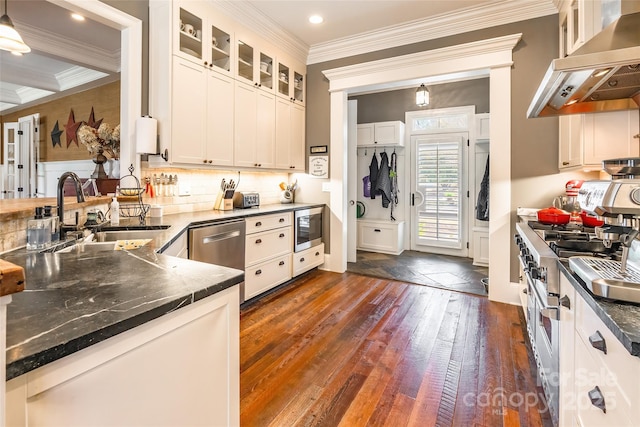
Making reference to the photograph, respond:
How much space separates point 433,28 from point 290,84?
5.86 ft

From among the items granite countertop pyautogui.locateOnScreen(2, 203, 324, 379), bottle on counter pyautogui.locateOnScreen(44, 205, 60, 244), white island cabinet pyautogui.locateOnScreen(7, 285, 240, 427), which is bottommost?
white island cabinet pyautogui.locateOnScreen(7, 285, 240, 427)

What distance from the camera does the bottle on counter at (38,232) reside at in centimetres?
141

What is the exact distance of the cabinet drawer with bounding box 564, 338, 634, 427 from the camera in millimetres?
791

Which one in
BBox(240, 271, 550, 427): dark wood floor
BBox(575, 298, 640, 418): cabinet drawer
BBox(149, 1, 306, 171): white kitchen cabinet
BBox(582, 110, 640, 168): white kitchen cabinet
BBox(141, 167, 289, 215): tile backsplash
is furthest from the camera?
BBox(141, 167, 289, 215): tile backsplash

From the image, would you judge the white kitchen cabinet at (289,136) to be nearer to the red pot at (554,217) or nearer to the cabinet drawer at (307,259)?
the cabinet drawer at (307,259)

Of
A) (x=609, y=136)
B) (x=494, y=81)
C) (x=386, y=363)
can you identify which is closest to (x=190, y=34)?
(x=494, y=81)

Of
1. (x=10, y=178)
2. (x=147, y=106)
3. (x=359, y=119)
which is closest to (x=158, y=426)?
(x=147, y=106)

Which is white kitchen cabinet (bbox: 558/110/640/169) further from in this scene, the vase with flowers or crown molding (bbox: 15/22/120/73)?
crown molding (bbox: 15/22/120/73)

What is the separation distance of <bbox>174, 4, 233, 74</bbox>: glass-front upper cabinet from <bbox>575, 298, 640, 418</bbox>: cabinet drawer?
10.5 feet

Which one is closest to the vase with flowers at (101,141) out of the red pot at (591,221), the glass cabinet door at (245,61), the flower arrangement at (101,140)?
the flower arrangement at (101,140)

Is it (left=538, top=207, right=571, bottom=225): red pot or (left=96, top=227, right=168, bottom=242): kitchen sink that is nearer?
(left=96, top=227, right=168, bottom=242): kitchen sink

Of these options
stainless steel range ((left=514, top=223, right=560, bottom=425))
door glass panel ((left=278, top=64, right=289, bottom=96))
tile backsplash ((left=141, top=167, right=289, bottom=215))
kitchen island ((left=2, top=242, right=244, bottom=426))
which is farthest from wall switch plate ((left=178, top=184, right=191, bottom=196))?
stainless steel range ((left=514, top=223, right=560, bottom=425))

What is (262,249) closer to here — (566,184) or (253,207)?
(253,207)

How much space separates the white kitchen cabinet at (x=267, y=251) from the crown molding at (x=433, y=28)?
7.38 ft
